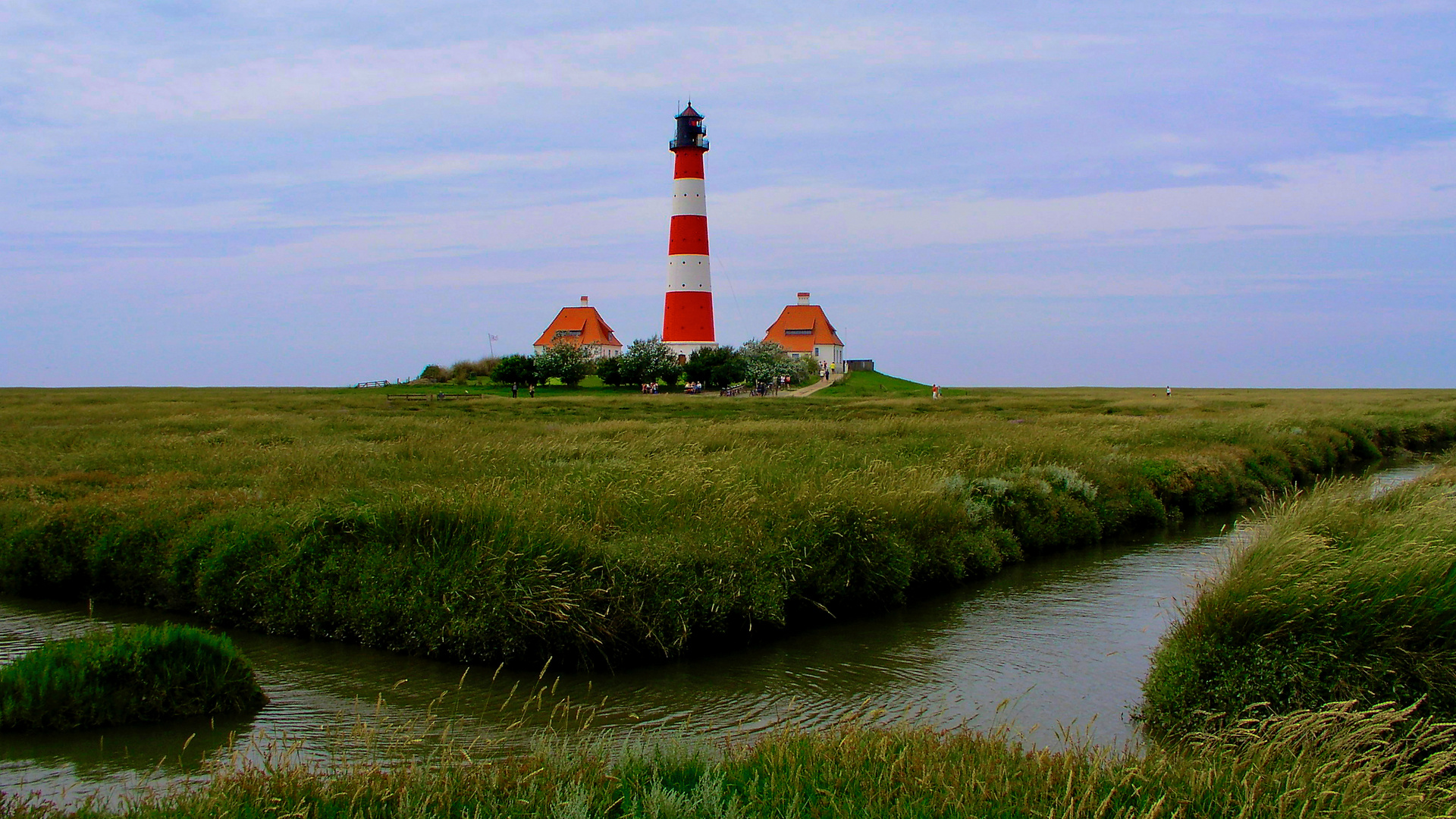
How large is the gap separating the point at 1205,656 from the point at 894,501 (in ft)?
21.3

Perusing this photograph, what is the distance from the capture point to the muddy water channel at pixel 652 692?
26.1 ft

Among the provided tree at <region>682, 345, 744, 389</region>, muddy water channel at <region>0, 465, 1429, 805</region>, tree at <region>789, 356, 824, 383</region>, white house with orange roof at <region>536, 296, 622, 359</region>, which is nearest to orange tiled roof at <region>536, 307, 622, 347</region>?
white house with orange roof at <region>536, 296, 622, 359</region>

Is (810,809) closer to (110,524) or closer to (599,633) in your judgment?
(599,633)

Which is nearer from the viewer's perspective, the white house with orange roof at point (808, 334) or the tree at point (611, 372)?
the tree at point (611, 372)

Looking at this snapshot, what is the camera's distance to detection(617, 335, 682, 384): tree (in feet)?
208

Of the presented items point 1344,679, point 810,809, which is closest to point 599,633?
point 810,809

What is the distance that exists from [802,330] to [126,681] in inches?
3199

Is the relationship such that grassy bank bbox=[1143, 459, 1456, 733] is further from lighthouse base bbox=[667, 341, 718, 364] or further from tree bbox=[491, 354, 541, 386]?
lighthouse base bbox=[667, 341, 718, 364]

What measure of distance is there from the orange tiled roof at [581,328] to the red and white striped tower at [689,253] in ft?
72.6

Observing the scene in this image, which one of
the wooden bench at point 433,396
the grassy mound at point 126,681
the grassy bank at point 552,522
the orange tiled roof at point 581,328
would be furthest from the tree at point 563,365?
the grassy mound at point 126,681

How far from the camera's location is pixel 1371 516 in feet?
36.0

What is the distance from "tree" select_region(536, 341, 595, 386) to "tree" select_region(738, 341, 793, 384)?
11.2 meters

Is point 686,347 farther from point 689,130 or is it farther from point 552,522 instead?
point 552,522

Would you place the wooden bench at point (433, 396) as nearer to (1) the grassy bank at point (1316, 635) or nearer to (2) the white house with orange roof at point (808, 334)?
(2) the white house with orange roof at point (808, 334)
